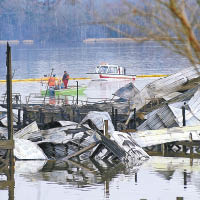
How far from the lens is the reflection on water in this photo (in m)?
29.2

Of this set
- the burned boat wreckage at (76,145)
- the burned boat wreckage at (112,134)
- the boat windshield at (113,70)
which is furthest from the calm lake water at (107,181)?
the boat windshield at (113,70)

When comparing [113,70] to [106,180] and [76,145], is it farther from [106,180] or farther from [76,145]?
[106,180]

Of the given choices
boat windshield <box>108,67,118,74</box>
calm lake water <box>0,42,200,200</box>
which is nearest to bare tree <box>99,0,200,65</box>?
calm lake water <box>0,42,200,200</box>

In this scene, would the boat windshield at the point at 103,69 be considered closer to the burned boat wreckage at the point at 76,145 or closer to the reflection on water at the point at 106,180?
the burned boat wreckage at the point at 76,145

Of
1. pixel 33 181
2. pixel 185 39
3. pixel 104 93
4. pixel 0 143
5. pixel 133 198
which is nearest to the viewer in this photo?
pixel 185 39

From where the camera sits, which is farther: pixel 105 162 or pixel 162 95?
pixel 162 95

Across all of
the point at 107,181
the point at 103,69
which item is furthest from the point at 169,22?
the point at 103,69

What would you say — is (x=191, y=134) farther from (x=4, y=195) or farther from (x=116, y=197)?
(x=4, y=195)

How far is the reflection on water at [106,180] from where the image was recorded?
29188mm

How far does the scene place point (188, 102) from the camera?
1794 inches

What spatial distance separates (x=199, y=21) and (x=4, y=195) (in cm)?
2187

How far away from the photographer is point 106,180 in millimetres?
33219

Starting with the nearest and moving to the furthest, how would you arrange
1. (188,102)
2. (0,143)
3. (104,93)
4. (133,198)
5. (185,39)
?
1. (185,39)
2. (0,143)
3. (133,198)
4. (188,102)
5. (104,93)

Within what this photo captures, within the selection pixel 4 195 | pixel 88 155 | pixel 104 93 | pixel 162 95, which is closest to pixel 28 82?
pixel 104 93
